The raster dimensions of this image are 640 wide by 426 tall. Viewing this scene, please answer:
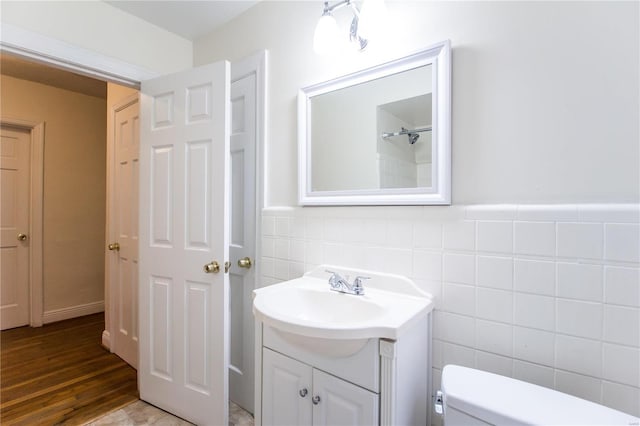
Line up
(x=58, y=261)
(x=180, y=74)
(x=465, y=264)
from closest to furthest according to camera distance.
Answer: (x=465, y=264)
(x=180, y=74)
(x=58, y=261)

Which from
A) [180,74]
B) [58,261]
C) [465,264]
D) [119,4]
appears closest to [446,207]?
[465,264]

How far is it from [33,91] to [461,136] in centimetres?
385

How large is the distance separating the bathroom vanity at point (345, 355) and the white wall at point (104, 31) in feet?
5.45

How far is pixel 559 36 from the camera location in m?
0.95

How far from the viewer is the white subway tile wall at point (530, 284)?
2.84 ft

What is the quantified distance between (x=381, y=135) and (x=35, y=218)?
3.49m

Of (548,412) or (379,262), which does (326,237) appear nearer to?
(379,262)

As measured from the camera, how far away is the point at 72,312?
322 centimetres

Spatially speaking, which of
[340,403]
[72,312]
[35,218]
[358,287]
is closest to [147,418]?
[340,403]

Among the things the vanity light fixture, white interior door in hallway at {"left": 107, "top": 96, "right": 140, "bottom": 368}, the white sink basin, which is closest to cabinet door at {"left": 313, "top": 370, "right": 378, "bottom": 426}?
the white sink basin

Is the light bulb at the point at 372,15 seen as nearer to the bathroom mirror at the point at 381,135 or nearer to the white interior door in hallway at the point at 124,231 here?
the bathroom mirror at the point at 381,135

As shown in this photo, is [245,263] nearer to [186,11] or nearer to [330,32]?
[330,32]

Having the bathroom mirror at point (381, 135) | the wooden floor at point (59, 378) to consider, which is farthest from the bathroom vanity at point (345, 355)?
the wooden floor at point (59, 378)

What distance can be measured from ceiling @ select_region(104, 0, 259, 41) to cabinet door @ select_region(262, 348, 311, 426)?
1842mm
